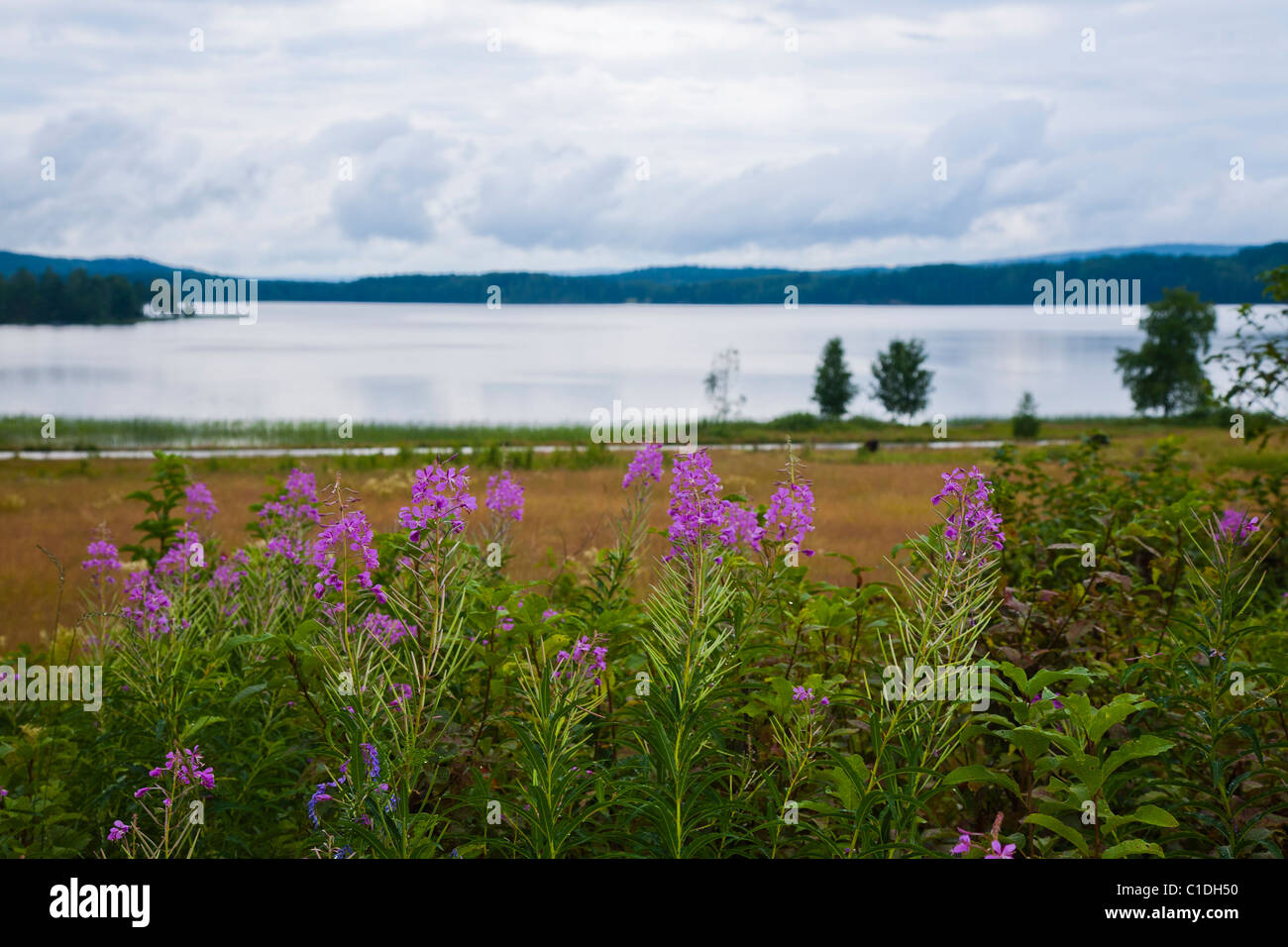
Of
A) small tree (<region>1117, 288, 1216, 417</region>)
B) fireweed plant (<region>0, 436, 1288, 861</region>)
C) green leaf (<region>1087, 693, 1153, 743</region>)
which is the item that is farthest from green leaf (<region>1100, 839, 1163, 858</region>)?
small tree (<region>1117, 288, 1216, 417</region>)

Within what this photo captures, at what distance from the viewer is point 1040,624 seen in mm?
4582

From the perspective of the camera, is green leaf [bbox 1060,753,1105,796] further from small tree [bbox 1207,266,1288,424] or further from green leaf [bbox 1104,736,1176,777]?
small tree [bbox 1207,266,1288,424]

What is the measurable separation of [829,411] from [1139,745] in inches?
3374

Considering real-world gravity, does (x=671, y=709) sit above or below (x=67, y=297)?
below

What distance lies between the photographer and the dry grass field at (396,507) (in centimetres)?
1209

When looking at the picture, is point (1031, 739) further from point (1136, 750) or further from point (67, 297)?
point (67, 297)

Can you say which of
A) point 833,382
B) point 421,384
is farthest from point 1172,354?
point 421,384

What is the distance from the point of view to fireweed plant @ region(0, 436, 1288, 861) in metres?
2.86

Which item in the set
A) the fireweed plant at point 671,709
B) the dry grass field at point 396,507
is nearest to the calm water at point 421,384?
the dry grass field at point 396,507

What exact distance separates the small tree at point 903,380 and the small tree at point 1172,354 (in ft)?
69.4

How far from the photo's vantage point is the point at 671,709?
9.39 feet

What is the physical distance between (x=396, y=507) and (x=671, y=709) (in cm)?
1709

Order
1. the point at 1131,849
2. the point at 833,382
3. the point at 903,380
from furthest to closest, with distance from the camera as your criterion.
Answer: the point at 903,380 → the point at 833,382 → the point at 1131,849

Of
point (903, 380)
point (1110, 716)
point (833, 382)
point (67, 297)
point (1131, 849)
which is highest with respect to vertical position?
point (67, 297)
